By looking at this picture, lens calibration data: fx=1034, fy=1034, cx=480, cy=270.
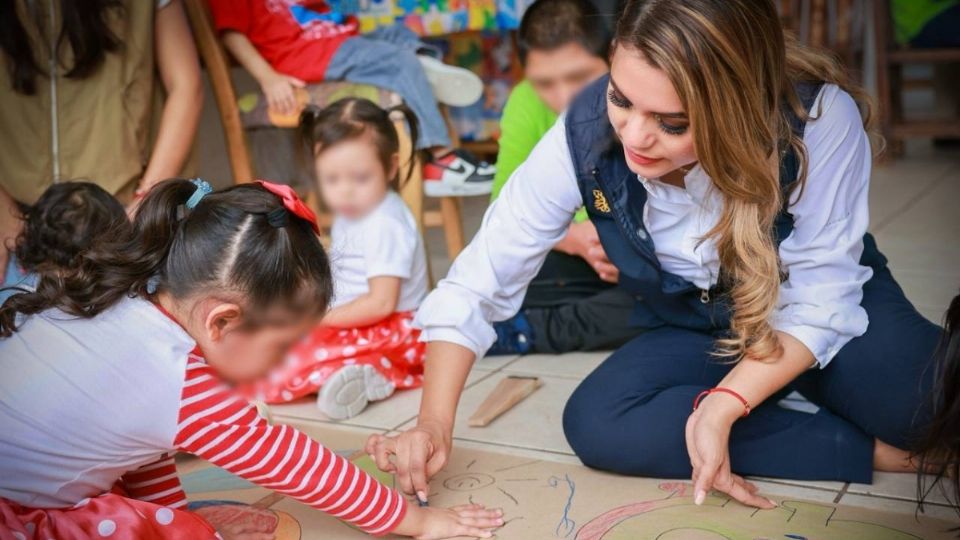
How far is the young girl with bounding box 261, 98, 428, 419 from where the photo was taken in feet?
5.65

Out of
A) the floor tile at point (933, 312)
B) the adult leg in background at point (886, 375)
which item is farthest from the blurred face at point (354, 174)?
the floor tile at point (933, 312)

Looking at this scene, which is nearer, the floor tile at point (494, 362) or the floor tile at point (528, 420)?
the floor tile at point (528, 420)

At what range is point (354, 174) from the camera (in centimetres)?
176

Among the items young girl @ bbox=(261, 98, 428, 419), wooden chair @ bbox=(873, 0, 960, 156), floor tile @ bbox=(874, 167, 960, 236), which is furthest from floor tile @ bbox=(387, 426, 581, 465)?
wooden chair @ bbox=(873, 0, 960, 156)

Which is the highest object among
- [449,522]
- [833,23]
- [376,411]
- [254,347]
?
[254,347]

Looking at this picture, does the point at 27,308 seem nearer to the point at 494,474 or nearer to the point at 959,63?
the point at 494,474

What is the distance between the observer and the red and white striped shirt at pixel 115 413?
954 mm

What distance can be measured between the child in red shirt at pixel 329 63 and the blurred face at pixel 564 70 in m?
0.31

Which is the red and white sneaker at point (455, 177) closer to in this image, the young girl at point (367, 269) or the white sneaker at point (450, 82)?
the white sneaker at point (450, 82)

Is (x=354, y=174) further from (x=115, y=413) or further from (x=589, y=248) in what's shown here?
(x=115, y=413)

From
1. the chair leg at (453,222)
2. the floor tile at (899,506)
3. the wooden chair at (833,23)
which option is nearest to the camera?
the floor tile at (899,506)

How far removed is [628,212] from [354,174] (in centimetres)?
65

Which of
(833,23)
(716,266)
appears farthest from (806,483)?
(833,23)

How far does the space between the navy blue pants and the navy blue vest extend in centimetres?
7
